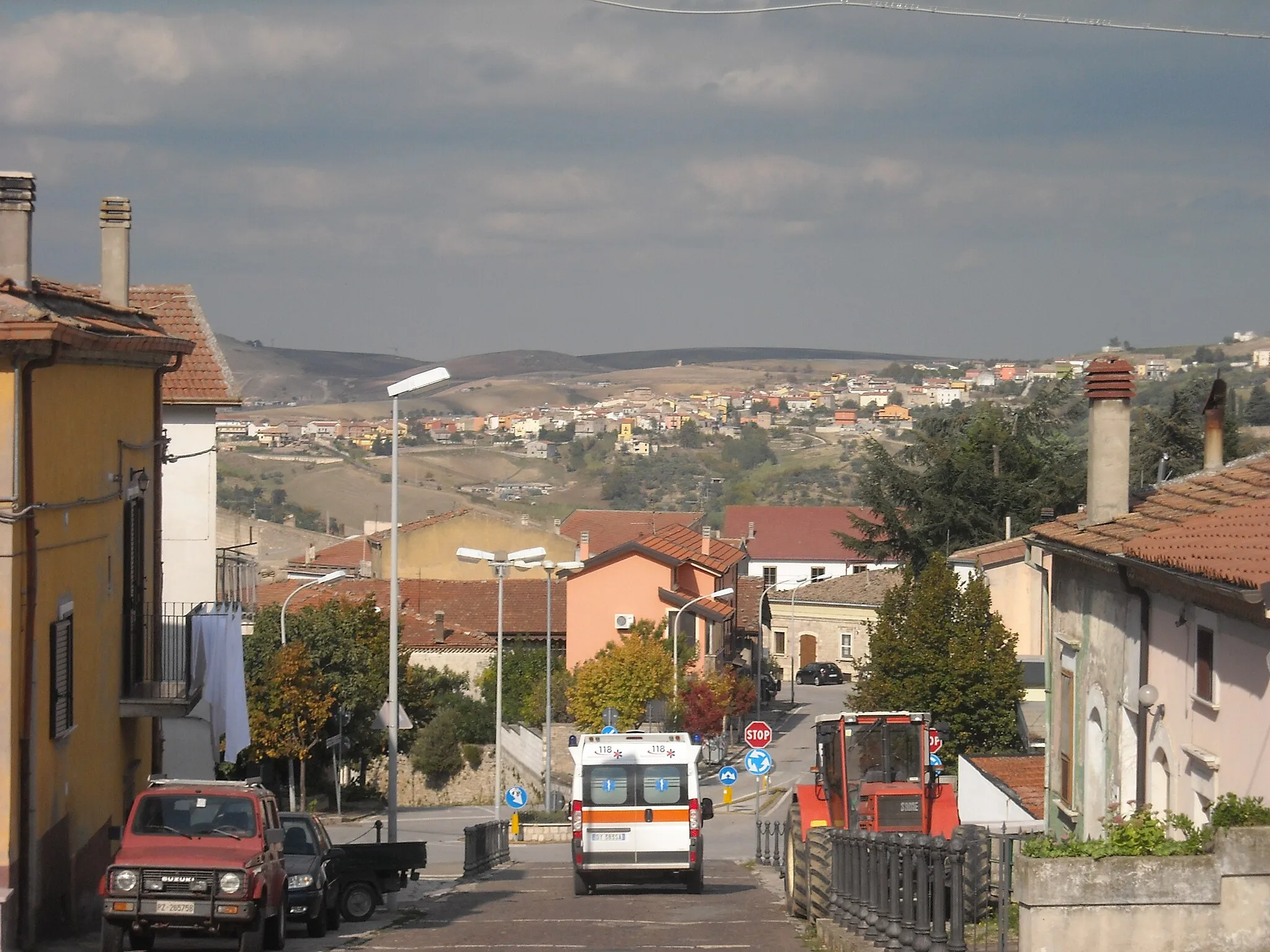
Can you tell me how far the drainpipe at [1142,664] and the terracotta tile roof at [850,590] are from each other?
226 feet

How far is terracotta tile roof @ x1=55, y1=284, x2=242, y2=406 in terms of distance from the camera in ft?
92.3

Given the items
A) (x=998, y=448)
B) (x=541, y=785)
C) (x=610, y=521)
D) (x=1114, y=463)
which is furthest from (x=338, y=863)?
(x=610, y=521)

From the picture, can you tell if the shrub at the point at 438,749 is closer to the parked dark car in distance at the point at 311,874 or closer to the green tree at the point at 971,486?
the green tree at the point at 971,486

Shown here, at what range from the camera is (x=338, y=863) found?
21281 mm

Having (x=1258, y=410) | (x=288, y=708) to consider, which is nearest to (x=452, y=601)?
(x=288, y=708)

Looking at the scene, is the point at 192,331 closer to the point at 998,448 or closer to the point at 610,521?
the point at 998,448

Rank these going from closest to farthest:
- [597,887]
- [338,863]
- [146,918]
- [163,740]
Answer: [146,918]
[338,863]
[163,740]
[597,887]

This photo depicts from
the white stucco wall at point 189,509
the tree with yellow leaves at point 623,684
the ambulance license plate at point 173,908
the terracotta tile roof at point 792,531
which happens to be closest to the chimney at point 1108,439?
the ambulance license plate at point 173,908

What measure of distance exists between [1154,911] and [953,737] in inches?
1626

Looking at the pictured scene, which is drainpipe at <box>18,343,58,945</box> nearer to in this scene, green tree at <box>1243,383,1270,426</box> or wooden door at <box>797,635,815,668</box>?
wooden door at <box>797,635,815,668</box>

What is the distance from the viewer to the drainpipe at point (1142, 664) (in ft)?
59.9

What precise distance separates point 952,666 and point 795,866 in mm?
31389

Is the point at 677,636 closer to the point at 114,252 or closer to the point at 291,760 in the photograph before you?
the point at 291,760

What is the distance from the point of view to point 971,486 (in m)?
75.4
